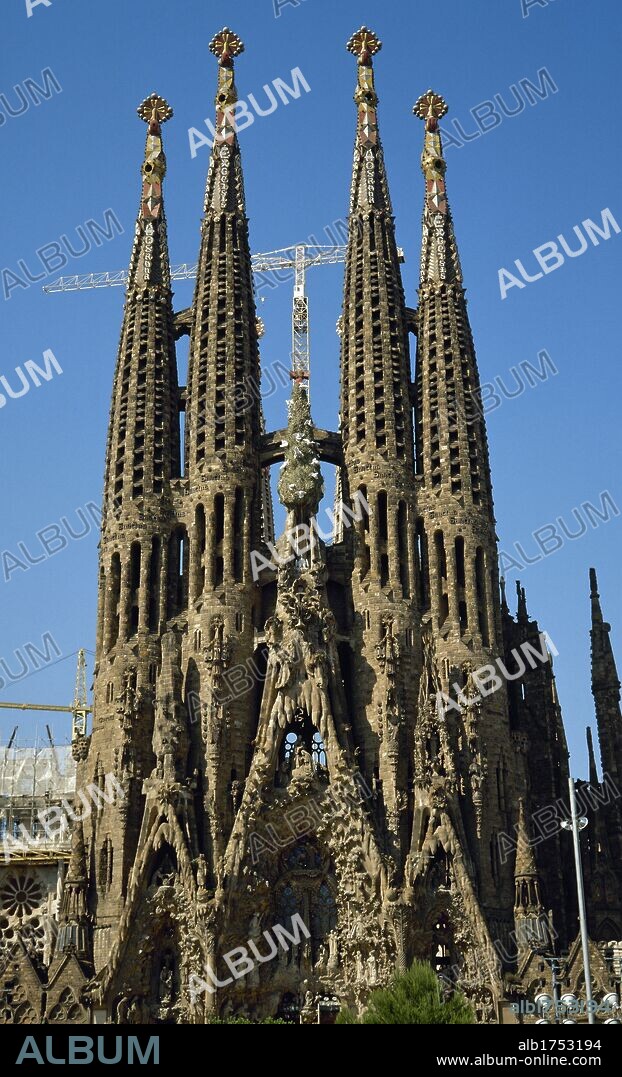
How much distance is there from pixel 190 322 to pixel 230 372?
5.60 metres

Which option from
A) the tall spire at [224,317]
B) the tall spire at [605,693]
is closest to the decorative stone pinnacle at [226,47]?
the tall spire at [224,317]

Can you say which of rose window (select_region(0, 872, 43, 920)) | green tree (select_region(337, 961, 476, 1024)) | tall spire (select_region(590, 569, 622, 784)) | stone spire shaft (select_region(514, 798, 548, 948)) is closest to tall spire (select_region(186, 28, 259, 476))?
tall spire (select_region(590, 569, 622, 784))

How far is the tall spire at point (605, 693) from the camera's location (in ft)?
202

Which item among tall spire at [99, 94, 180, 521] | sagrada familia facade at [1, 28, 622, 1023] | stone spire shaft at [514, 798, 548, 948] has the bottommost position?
stone spire shaft at [514, 798, 548, 948]

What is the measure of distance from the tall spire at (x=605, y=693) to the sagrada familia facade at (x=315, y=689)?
0.13m

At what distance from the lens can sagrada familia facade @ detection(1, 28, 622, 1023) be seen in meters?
51.7

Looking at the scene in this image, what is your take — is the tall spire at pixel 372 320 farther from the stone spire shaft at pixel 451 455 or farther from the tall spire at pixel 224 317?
the tall spire at pixel 224 317

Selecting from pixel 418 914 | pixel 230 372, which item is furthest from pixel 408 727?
pixel 230 372

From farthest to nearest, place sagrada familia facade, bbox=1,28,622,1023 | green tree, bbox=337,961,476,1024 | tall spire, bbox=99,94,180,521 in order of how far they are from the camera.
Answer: tall spire, bbox=99,94,180,521
sagrada familia facade, bbox=1,28,622,1023
green tree, bbox=337,961,476,1024

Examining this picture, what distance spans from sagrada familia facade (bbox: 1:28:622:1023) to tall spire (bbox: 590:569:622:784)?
127 mm

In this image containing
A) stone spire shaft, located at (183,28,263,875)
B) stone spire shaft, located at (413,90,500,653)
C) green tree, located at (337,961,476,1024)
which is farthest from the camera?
stone spire shaft, located at (413,90,500,653)

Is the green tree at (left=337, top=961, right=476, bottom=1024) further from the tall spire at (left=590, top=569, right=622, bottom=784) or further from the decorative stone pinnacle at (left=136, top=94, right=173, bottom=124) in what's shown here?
the decorative stone pinnacle at (left=136, top=94, right=173, bottom=124)

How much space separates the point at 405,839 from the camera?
53.8m

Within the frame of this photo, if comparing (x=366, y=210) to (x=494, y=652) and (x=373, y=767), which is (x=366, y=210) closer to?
(x=494, y=652)
